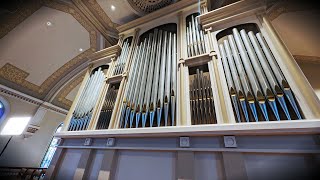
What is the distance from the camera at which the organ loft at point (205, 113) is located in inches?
49.9

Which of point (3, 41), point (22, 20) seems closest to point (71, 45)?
point (22, 20)

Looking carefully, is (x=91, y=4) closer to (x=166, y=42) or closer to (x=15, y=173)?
(x=166, y=42)

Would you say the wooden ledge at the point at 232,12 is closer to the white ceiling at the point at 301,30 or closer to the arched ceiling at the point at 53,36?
the white ceiling at the point at 301,30

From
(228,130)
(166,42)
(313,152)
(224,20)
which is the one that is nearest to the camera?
(313,152)

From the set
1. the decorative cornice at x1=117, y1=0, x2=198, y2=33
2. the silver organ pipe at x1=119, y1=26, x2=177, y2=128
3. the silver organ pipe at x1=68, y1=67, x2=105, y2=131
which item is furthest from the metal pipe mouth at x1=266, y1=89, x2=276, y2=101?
the decorative cornice at x1=117, y1=0, x2=198, y2=33

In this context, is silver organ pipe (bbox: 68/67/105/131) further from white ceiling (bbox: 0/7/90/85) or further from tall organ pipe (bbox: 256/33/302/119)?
tall organ pipe (bbox: 256/33/302/119)

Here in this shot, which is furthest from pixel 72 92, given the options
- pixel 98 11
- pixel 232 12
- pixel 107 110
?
pixel 232 12

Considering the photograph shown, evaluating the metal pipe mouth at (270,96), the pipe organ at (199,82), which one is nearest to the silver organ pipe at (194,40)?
the pipe organ at (199,82)

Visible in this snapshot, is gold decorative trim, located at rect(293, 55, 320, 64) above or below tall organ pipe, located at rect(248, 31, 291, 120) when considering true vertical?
above

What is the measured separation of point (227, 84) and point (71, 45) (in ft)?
→ 19.6

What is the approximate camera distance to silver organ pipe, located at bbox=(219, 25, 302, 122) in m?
1.44

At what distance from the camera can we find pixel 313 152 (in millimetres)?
1132

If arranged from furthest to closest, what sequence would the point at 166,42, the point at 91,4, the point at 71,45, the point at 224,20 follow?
the point at 71,45 → the point at 91,4 → the point at 166,42 → the point at 224,20

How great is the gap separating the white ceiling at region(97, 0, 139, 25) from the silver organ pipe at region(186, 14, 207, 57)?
2.09 meters
